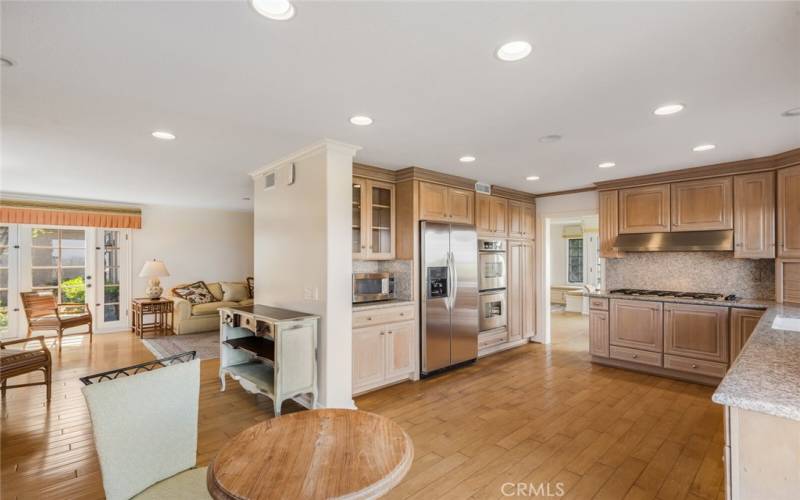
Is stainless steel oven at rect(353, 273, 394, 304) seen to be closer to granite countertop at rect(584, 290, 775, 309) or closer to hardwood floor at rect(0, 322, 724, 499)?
hardwood floor at rect(0, 322, 724, 499)

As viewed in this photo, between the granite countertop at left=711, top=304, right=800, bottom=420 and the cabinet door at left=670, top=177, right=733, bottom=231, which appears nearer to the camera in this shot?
the granite countertop at left=711, top=304, right=800, bottom=420

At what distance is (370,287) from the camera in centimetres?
421

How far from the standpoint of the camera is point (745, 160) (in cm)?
396

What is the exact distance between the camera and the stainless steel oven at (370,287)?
161 inches

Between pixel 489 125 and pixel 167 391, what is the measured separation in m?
2.64

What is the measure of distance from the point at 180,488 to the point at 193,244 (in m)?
7.06

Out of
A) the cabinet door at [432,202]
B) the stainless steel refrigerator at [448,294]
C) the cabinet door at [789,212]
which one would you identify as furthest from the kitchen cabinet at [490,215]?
the cabinet door at [789,212]

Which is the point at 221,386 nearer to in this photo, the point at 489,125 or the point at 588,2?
the point at 489,125

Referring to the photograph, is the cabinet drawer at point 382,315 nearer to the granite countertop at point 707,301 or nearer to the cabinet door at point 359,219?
the cabinet door at point 359,219

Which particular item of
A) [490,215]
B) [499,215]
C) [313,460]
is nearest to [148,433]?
[313,460]

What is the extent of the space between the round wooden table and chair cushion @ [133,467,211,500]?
35 centimetres

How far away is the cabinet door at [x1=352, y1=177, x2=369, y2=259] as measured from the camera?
410 centimetres

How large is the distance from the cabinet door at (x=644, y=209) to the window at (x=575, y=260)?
553 centimetres

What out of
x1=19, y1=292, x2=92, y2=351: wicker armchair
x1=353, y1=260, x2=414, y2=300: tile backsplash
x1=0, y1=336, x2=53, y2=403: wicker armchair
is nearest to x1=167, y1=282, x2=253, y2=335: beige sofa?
x1=19, y1=292, x2=92, y2=351: wicker armchair
